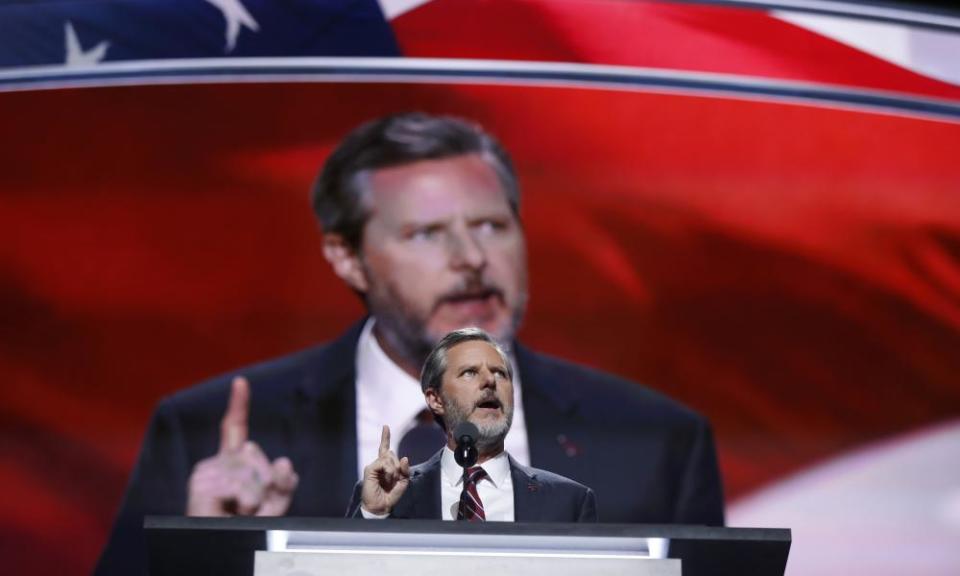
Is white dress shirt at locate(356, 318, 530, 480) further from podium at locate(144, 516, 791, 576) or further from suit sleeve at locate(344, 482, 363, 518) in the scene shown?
podium at locate(144, 516, 791, 576)

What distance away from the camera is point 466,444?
73.4 inches

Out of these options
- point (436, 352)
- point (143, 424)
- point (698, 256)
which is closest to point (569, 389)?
point (698, 256)

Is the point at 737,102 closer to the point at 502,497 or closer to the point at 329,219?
the point at 329,219

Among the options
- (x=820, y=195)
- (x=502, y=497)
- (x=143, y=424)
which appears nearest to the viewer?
(x=502, y=497)

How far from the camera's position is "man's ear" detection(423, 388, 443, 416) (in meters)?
2.08

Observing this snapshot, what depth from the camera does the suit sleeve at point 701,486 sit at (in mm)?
4047

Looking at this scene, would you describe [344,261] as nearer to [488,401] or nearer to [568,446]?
[568,446]

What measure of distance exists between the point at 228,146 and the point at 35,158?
2.02ft

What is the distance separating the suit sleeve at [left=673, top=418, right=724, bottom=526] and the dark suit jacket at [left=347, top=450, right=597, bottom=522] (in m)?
1.96

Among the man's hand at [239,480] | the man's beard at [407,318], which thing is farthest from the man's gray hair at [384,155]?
the man's hand at [239,480]

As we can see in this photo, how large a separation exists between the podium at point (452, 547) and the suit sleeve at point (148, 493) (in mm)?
2381

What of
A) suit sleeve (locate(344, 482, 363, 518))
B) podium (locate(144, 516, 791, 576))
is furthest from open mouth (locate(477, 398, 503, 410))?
podium (locate(144, 516, 791, 576))

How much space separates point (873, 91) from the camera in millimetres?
4453

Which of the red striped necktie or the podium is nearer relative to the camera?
the podium
